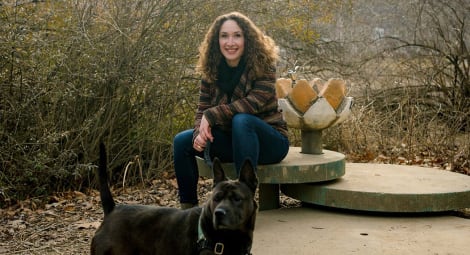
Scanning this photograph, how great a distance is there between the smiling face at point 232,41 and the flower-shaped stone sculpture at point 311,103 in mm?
738

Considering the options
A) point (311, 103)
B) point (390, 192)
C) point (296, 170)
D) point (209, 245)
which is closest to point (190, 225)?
point (209, 245)

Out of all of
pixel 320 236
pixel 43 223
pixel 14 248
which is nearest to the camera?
pixel 320 236

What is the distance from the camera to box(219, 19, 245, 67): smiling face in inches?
179

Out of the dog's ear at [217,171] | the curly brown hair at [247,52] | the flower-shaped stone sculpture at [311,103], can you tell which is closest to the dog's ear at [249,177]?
the dog's ear at [217,171]

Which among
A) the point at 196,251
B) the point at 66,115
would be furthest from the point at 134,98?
the point at 196,251

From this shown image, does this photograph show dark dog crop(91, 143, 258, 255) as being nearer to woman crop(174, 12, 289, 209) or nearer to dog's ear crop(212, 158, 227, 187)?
dog's ear crop(212, 158, 227, 187)

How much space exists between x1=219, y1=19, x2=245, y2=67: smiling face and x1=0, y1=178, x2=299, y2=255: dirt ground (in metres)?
1.73

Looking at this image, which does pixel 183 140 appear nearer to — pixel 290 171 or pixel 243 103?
pixel 243 103

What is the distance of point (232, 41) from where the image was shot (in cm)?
453

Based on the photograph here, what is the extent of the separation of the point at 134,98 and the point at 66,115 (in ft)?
2.68

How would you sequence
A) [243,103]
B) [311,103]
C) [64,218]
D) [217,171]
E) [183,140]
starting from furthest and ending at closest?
1. [64,218]
2. [311,103]
3. [183,140]
4. [243,103]
5. [217,171]

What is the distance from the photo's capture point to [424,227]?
4.48m

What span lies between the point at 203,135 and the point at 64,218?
1.81 metres

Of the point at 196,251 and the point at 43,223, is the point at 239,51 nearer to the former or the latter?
the point at 196,251
